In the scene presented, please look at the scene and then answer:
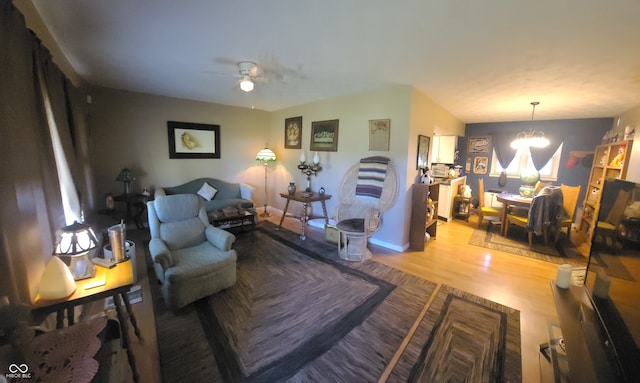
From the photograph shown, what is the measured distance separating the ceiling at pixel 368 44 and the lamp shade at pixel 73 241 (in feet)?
4.69

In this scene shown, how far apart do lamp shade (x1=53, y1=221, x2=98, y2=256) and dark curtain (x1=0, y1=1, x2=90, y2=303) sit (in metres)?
0.11

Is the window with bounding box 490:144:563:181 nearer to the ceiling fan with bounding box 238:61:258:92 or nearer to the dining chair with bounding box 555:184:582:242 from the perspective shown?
the dining chair with bounding box 555:184:582:242

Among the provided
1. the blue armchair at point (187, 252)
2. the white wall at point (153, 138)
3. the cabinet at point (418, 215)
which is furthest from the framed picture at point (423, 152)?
the white wall at point (153, 138)

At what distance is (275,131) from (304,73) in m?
2.72

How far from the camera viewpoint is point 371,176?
11.5 ft

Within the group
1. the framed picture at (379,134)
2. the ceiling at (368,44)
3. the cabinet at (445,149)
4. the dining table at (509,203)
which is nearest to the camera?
the ceiling at (368,44)

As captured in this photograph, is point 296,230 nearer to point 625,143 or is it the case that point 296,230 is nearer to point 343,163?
point 343,163

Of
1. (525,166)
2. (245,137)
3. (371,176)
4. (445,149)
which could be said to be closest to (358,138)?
(371,176)

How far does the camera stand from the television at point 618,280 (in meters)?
1.03

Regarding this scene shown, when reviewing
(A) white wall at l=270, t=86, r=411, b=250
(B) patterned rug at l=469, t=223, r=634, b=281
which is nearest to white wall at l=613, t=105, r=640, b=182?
(B) patterned rug at l=469, t=223, r=634, b=281

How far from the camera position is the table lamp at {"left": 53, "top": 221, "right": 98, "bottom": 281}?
1394 millimetres

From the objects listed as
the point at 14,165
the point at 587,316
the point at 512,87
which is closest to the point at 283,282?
the point at 14,165

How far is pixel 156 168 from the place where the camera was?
4184 millimetres

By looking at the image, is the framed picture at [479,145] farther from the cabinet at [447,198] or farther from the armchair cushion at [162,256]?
the armchair cushion at [162,256]
